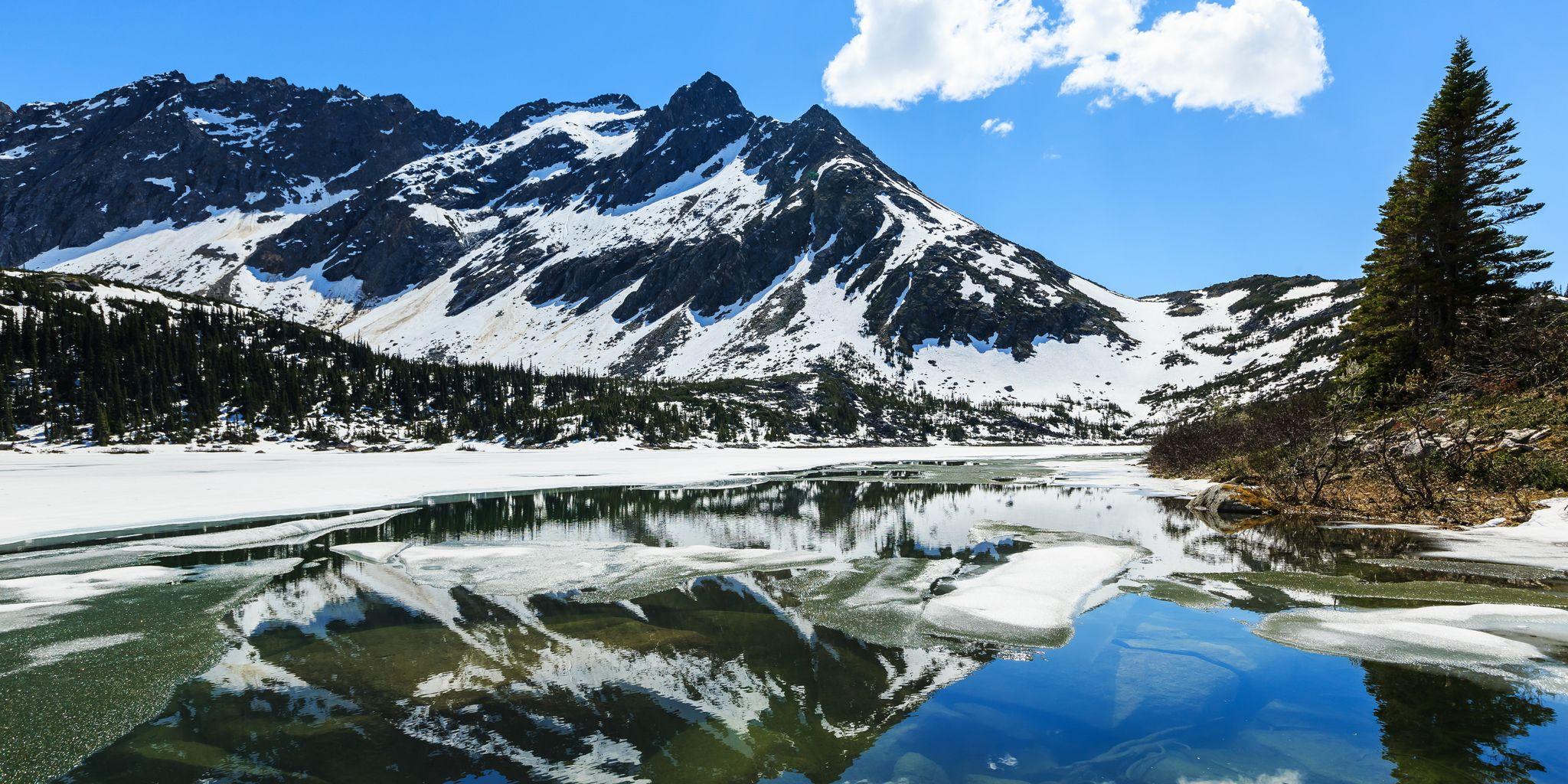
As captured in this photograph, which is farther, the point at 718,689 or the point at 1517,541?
the point at 1517,541

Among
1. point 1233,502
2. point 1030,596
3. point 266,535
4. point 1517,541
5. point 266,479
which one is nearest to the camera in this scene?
point 1030,596

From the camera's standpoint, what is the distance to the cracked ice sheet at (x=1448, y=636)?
8.76 metres

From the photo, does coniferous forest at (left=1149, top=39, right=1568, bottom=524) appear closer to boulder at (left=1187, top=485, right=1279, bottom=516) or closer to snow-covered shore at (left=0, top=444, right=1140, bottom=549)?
boulder at (left=1187, top=485, right=1279, bottom=516)

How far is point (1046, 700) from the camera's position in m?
8.30

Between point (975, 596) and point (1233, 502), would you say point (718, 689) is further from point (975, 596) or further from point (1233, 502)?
point (1233, 502)

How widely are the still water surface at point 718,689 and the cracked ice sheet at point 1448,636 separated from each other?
1.16 feet

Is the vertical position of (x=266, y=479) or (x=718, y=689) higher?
(x=266, y=479)

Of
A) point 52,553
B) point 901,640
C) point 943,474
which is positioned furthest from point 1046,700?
point 943,474

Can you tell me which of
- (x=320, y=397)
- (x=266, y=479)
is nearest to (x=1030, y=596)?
(x=266, y=479)

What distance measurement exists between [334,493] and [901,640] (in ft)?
123

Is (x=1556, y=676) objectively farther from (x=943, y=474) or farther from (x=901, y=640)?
(x=943, y=474)

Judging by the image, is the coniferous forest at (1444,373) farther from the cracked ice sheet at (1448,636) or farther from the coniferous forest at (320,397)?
the coniferous forest at (320,397)

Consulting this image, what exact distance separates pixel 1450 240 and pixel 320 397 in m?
135

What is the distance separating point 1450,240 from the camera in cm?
2936
